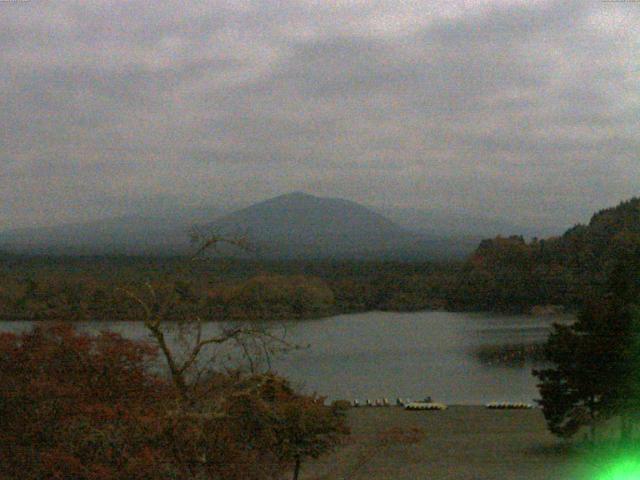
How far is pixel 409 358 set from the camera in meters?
21.2

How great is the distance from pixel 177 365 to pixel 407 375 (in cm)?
1511

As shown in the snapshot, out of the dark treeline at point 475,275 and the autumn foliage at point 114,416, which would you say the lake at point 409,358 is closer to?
the dark treeline at point 475,275

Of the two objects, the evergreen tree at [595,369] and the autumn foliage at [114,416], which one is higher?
the autumn foliage at [114,416]

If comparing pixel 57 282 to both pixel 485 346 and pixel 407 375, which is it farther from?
pixel 485 346

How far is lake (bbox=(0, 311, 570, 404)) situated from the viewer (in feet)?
50.4

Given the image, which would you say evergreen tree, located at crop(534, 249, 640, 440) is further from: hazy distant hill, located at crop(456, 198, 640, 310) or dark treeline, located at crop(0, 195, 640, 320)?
hazy distant hill, located at crop(456, 198, 640, 310)

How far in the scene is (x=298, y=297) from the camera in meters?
28.3

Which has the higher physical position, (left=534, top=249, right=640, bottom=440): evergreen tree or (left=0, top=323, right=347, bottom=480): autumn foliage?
(left=0, top=323, right=347, bottom=480): autumn foliage

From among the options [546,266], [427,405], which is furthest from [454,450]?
[546,266]

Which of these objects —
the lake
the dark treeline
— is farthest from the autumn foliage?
the dark treeline

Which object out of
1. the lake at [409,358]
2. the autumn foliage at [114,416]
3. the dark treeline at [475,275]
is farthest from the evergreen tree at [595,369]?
the dark treeline at [475,275]

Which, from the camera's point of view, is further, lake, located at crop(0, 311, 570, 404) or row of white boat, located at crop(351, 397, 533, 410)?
lake, located at crop(0, 311, 570, 404)

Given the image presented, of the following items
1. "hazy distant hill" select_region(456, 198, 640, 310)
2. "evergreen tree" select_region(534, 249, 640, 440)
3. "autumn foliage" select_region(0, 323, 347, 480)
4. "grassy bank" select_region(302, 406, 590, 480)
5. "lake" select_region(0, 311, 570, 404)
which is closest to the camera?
"autumn foliage" select_region(0, 323, 347, 480)

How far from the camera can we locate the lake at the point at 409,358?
15.4m
